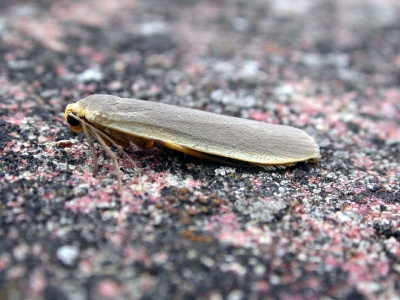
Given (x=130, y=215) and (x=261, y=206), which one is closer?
(x=130, y=215)

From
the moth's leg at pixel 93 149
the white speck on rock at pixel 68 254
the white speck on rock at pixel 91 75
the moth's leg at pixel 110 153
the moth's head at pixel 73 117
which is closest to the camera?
the white speck on rock at pixel 68 254

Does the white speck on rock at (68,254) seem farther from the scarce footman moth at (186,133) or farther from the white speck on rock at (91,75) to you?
the white speck on rock at (91,75)

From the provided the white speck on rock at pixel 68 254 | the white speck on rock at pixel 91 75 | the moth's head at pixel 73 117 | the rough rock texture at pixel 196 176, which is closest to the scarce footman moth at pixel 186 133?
the moth's head at pixel 73 117

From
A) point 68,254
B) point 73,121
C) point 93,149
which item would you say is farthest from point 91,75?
point 68,254

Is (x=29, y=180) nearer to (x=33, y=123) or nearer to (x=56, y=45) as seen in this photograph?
(x=33, y=123)

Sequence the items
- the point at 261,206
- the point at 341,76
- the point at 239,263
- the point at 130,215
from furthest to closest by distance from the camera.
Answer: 1. the point at 341,76
2. the point at 261,206
3. the point at 130,215
4. the point at 239,263

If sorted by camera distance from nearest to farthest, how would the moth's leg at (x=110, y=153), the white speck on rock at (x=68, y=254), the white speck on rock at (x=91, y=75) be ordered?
the white speck on rock at (x=68, y=254) < the moth's leg at (x=110, y=153) < the white speck on rock at (x=91, y=75)

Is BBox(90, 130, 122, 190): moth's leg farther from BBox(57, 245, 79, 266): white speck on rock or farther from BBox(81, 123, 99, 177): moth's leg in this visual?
BBox(57, 245, 79, 266): white speck on rock

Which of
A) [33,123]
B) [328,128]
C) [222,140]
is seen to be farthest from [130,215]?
[328,128]
